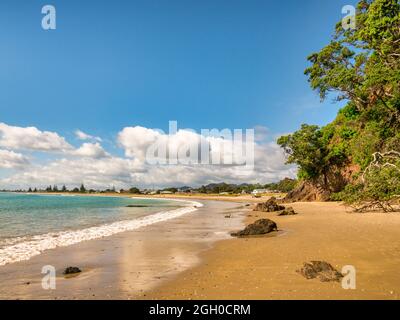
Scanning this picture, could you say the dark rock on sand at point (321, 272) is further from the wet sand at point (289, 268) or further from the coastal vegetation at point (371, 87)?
the coastal vegetation at point (371, 87)

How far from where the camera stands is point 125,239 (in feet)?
56.6

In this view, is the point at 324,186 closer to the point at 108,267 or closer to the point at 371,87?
the point at 371,87

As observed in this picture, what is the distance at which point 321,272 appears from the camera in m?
8.05

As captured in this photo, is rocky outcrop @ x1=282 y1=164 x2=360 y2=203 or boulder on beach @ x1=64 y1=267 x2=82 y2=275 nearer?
boulder on beach @ x1=64 y1=267 x2=82 y2=275

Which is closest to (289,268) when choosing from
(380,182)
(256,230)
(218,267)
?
(218,267)

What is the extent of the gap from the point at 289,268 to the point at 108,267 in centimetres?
568

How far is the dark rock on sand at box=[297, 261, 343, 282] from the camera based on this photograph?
780 cm

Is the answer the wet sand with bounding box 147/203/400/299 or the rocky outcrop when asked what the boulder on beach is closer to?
the wet sand with bounding box 147/203/400/299

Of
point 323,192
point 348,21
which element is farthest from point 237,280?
point 323,192

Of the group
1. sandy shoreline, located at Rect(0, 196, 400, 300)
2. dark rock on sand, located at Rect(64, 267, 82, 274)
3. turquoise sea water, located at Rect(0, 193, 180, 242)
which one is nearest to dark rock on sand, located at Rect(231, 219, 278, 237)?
sandy shoreline, located at Rect(0, 196, 400, 300)

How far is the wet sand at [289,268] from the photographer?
712 centimetres

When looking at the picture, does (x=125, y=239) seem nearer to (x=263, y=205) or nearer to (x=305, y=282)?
(x=305, y=282)

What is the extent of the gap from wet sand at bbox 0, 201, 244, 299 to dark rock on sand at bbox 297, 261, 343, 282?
12.1ft
